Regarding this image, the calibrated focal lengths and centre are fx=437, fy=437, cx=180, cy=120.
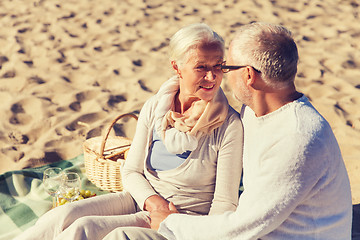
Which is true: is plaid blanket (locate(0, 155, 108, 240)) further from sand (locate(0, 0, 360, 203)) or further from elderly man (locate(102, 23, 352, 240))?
elderly man (locate(102, 23, 352, 240))

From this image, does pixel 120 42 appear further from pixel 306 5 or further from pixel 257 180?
pixel 257 180

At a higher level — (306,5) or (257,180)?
(257,180)

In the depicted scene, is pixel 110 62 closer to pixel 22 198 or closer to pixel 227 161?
pixel 22 198

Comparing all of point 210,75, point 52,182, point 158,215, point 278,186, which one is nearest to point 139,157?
point 158,215

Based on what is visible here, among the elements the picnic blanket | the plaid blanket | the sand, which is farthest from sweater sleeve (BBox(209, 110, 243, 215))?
the sand

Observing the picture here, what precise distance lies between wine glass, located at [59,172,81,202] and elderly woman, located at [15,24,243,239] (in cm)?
32

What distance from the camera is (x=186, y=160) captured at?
8.62ft

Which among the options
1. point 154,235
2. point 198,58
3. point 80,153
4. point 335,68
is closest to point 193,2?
point 335,68

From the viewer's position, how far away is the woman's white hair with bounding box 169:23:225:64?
2531mm

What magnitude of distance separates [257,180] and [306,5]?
7.11 meters

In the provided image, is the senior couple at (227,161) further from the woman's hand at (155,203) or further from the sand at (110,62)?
the sand at (110,62)

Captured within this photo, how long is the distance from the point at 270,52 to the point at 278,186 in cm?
57

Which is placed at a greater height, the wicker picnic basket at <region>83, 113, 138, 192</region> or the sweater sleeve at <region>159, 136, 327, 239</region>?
the sweater sleeve at <region>159, 136, 327, 239</region>

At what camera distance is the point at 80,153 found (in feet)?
14.3
